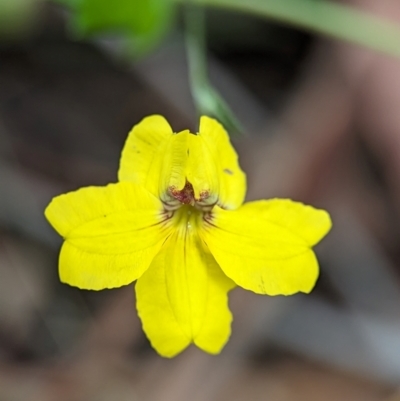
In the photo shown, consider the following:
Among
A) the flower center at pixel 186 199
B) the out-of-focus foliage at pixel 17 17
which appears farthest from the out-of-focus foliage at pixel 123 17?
the flower center at pixel 186 199

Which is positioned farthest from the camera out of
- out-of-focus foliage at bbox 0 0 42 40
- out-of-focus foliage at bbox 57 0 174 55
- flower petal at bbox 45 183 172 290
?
out-of-focus foliage at bbox 0 0 42 40

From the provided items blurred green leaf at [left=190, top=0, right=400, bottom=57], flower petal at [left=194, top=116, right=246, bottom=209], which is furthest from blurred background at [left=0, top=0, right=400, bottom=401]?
flower petal at [left=194, top=116, right=246, bottom=209]

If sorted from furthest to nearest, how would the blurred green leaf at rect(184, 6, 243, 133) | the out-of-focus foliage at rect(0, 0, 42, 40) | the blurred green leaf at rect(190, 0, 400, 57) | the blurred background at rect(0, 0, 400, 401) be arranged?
the out-of-focus foliage at rect(0, 0, 42, 40)
the blurred background at rect(0, 0, 400, 401)
the blurred green leaf at rect(190, 0, 400, 57)
the blurred green leaf at rect(184, 6, 243, 133)

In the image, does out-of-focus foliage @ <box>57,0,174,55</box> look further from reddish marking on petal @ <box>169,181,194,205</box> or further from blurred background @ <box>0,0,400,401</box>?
reddish marking on petal @ <box>169,181,194,205</box>

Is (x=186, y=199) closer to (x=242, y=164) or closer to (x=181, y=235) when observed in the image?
(x=181, y=235)

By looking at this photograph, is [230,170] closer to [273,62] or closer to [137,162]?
[137,162]

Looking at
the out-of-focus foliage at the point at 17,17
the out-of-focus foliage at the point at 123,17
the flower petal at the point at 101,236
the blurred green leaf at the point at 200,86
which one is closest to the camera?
the flower petal at the point at 101,236

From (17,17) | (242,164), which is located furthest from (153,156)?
(17,17)

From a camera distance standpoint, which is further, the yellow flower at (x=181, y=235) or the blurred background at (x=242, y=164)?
the blurred background at (x=242, y=164)

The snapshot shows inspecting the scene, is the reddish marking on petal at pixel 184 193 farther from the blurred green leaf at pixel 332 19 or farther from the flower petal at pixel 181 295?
the blurred green leaf at pixel 332 19

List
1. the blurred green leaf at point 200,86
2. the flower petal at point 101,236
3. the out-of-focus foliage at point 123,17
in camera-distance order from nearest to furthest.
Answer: the flower petal at point 101,236 → the blurred green leaf at point 200,86 → the out-of-focus foliage at point 123,17
